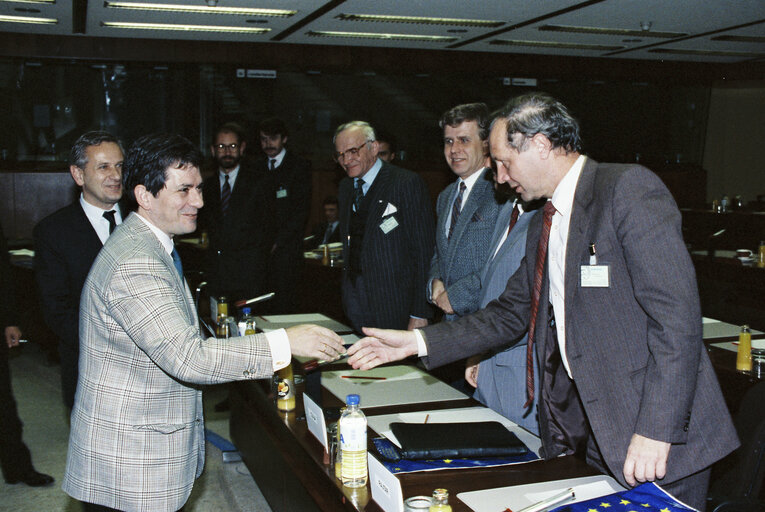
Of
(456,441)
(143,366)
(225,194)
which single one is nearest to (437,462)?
(456,441)

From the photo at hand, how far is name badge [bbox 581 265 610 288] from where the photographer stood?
5.42 ft

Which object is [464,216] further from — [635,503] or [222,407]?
[222,407]

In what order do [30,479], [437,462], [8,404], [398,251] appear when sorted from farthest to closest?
[398,251] < [30,479] < [8,404] < [437,462]

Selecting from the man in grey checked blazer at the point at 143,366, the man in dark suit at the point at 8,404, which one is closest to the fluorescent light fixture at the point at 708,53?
the man in dark suit at the point at 8,404

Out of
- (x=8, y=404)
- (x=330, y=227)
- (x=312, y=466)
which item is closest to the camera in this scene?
(x=312, y=466)

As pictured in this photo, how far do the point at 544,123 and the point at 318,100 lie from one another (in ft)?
25.4

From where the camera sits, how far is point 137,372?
1.76 m

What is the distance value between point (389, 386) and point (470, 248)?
0.79 meters

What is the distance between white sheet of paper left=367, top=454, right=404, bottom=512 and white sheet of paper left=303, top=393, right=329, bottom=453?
294 millimetres

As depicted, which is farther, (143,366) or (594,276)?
(143,366)

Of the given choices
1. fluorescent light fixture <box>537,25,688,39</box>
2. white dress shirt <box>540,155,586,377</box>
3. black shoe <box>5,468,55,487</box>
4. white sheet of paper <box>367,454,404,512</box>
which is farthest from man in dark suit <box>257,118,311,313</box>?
fluorescent light fixture <box>537,25,688,39</box>

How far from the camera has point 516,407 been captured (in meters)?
2.39

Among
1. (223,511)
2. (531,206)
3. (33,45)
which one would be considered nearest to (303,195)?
(223,511)

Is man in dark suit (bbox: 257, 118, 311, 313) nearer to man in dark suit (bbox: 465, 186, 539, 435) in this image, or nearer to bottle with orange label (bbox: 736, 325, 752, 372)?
man in dark suit (bbox: 465, 186, 539, 435)
